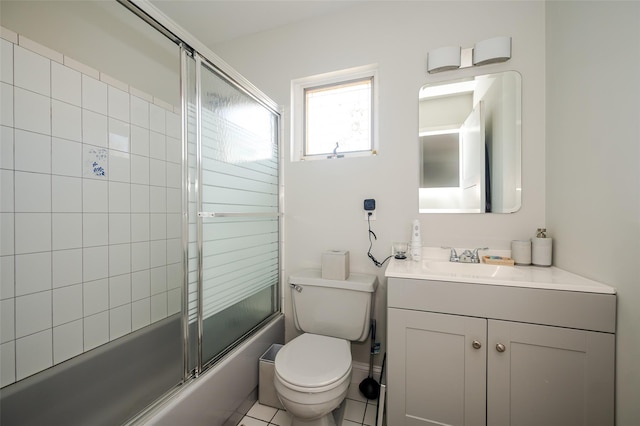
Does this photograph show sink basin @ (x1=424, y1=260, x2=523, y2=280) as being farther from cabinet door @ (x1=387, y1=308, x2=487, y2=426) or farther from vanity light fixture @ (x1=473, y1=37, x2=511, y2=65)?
vanity light fixture @ (x1=473, y1=37, x2=511, y2=65)

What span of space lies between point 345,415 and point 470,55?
223 cm

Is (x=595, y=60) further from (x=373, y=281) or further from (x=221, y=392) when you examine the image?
(x=221, y=392)

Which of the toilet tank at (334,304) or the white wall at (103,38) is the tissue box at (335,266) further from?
the white wall at (103,38)

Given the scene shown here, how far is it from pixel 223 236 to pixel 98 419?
3.63ft

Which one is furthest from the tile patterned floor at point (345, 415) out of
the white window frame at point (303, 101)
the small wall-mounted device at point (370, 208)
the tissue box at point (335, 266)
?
the white window frame at point (303, 101)

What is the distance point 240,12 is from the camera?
168 centimetres

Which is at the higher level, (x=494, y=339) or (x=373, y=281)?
(x=373, y=281)

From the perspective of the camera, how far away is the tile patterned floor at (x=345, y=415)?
1290mm

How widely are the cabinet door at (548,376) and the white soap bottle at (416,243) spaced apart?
0.49 meters

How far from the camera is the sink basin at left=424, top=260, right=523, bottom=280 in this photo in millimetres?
1084

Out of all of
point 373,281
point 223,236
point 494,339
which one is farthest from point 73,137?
point 494,339

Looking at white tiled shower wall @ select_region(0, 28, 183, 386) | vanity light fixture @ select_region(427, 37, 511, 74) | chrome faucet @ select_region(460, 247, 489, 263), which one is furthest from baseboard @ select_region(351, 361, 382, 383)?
vanity light fixture @ select_region(427, 37, 511, 74)

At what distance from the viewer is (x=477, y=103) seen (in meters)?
1.43

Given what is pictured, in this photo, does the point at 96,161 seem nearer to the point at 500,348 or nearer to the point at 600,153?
the point at 500,348
